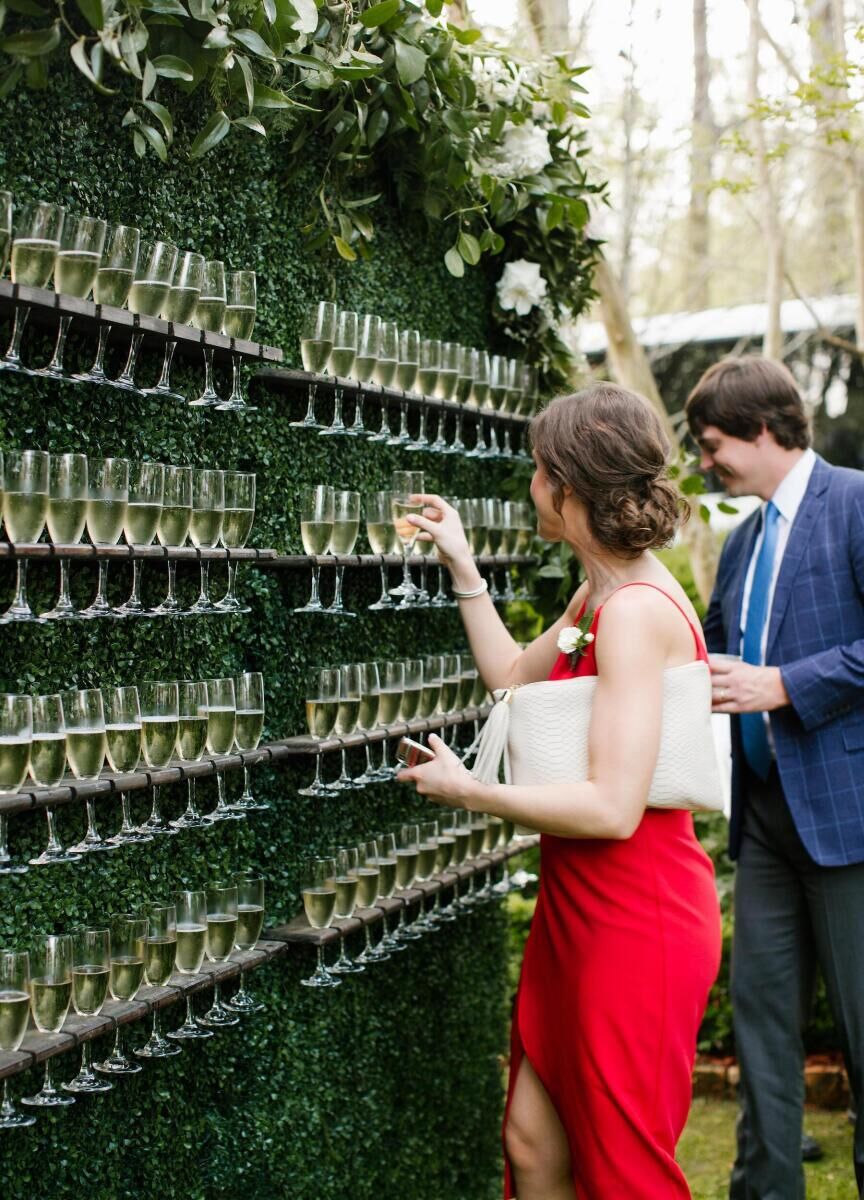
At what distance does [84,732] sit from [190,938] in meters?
0.56

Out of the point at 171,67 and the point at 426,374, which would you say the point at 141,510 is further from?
the point at 426,374

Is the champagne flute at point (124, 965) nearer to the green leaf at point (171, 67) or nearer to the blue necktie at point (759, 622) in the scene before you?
the green leaf at point (171, 67)

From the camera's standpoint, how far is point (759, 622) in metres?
3.53

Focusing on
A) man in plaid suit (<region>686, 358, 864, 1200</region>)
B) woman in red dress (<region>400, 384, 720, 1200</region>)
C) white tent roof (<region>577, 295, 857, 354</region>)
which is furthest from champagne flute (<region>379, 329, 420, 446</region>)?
white tent roof (<region>577, 295, 857, 354</region>)

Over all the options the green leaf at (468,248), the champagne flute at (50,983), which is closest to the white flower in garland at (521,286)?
the green leaf at (468,248)

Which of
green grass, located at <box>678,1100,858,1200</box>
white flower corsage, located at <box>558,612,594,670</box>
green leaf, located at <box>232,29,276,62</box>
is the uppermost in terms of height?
green leaf, located at <box>232,29,276,62</box>

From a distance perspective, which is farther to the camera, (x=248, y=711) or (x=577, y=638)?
(x=248, y=711)

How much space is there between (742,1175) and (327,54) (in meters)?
2.87

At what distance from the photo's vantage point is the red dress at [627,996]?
2473mm

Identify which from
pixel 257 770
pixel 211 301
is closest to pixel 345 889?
pixel 257 770

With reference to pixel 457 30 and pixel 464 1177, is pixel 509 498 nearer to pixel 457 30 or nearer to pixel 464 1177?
pixel 457 30

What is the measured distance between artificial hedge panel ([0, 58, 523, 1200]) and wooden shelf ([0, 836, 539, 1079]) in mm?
110

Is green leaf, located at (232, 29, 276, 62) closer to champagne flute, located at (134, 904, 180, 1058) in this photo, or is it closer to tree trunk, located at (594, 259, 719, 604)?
champagne flute, located at (134, 904, 180, 1058)

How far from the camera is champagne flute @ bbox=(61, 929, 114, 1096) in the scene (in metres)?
2.35
